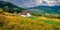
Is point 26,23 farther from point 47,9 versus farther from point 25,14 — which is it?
point 47,9

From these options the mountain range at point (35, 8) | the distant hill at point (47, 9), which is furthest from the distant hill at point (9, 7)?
the distant hill at point (47, 9)

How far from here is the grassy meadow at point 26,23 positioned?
1.82 meters

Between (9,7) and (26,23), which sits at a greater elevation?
(9,7)

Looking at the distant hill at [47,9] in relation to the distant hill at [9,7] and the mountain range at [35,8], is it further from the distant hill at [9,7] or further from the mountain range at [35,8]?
the distant hill at [9,7]

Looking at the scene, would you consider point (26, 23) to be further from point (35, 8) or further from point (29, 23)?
point (35, 8)

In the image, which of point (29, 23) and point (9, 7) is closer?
point (29, 23)

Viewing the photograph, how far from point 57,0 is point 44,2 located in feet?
0.50

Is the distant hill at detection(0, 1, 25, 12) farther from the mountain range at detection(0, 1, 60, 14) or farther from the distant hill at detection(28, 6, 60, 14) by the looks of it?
the distant hill at detection(28, 6, 60, 14)

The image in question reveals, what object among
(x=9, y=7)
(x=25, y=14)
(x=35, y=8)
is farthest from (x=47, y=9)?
(x=9, y=7)

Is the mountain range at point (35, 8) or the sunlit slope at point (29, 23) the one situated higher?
the mountain range at point (35, 8)

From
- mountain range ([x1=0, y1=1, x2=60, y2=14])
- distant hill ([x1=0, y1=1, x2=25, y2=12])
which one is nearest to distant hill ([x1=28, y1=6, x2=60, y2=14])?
mountain range ([x1=0, y1=1, x2=60, y2=14])

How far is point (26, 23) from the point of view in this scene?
1.86 m

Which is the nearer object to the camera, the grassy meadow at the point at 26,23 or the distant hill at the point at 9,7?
the grassy meadow at the point at 26,23

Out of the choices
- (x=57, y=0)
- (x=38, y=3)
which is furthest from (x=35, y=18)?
(x=57, y=0)
